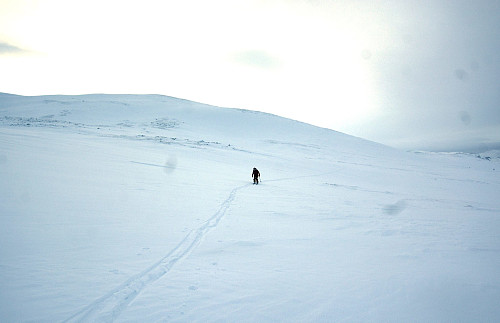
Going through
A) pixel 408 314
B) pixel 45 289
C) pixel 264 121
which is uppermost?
pixel 264 121

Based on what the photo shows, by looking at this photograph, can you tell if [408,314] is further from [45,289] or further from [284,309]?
[45,289]

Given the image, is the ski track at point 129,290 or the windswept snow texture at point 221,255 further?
the windswept snow texture at point 221,255

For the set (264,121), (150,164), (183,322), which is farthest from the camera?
(264,121)

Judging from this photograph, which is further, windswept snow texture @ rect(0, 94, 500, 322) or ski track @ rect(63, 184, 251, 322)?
windswept snow texture @ rect(0, 94, 500, 322)

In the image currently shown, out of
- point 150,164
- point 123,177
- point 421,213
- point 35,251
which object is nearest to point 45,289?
point 35,251

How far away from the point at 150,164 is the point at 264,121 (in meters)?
50.6

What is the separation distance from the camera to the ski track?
3.54m

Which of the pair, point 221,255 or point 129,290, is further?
point 221,255

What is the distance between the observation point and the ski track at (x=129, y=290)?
11.6ft

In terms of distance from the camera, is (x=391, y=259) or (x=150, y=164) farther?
(x=150, y=164)

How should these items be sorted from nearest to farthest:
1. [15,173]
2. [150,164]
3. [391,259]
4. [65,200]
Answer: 1. [391,259]
2. [65,200]
3. [15,173]
4. [150,164]

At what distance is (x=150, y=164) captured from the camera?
17.8 meters

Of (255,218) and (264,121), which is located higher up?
(264,121)

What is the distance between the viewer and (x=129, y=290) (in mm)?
4156
